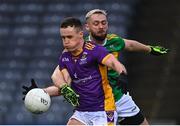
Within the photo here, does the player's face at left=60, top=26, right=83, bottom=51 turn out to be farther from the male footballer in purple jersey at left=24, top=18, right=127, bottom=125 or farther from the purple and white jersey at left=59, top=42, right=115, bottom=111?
the purple and white jersey at left=59, top=42, right=115, bottom=111

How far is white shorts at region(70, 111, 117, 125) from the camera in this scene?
6.30 metres

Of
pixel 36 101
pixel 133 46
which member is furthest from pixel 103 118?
pixel 133 46

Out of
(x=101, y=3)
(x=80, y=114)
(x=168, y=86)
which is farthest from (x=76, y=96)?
(x=101, y=3)

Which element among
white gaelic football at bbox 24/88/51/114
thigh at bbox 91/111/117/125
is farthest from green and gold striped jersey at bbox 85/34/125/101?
white gaelic football at bbox 24/88/51/114

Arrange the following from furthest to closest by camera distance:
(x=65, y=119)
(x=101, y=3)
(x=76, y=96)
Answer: (x=101, y=3) → (x=65, y=119) → (x=76, y=96)

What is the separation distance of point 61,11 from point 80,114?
804cm

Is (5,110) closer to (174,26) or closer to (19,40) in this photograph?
(19,40)

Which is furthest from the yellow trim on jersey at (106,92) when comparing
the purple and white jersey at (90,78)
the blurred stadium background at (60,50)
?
the blurred stadium background at (60,50)

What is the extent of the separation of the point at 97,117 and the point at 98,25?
94 centimetres

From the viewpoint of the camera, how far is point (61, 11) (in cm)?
1426

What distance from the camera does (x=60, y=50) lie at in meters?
13.5

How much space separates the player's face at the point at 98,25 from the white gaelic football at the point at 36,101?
85 cm

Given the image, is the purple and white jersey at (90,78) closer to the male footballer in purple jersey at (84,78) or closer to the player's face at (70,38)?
the male footballer in purple jersey at (84,78)

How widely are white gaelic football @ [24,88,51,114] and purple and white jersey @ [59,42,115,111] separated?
332 millimetres
